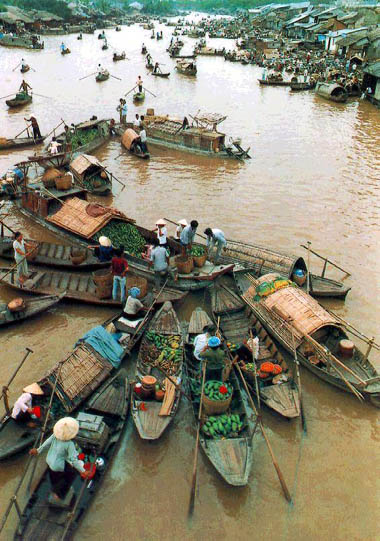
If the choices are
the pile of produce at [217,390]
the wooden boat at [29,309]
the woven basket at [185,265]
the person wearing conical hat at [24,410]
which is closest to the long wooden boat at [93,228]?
the woven basket at [185,265]

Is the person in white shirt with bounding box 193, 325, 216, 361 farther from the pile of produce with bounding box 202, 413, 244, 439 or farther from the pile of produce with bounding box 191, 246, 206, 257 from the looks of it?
the pile of produce with bounding box 191, 246, 206, 257

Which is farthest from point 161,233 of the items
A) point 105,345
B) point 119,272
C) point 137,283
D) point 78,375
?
point 78,375

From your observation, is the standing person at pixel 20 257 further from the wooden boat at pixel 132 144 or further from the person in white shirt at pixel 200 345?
the wooden boat at pixel 132 144

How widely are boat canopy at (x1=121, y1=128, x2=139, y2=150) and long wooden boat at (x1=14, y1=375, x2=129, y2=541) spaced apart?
654 inches

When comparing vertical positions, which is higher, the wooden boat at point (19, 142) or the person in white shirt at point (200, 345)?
the wooden boat at point (19, 142)

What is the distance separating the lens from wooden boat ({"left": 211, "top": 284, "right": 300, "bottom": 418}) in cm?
840

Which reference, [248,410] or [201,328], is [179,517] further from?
[201,328]

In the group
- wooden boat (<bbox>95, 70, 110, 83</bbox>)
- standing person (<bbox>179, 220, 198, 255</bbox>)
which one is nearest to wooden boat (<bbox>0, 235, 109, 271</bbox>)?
standing person (<bbox>179, 220, 198, 255</bbox>)

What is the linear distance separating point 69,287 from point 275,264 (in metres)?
6.60

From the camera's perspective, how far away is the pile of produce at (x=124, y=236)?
42.8ft

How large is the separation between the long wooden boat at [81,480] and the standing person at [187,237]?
15.9 feet

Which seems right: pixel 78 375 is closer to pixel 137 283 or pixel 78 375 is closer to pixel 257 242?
pixel 137 283

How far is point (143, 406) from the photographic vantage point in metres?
8.08

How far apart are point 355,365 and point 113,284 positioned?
6.75 m
